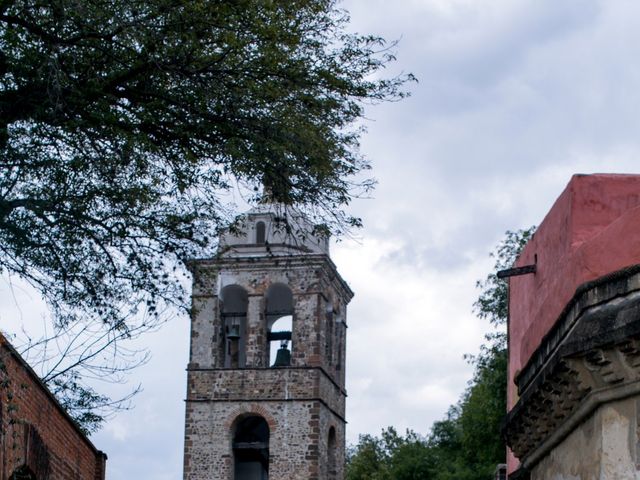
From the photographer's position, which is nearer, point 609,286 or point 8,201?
point 609,286

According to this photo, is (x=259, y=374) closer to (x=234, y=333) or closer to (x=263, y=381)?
(x=263, y=381)

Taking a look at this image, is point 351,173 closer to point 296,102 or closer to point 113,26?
point 296,102

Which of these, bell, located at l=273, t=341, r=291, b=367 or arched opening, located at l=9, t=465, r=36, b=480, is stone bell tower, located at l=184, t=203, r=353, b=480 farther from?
arched opening, located at l=9, t=465, r=36, b=480

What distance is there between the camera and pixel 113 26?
926 centimetres

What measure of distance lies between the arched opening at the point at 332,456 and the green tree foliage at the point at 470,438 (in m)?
3.09

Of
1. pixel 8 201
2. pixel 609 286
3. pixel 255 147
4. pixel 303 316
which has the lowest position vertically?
pixel 609 286

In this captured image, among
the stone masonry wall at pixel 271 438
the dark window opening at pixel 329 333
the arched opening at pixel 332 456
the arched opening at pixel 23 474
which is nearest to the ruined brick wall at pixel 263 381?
the stone masonry wall at pixel 271 438

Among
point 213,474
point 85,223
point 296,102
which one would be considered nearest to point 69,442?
point 85,223

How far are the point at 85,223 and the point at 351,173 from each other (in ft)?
7.71

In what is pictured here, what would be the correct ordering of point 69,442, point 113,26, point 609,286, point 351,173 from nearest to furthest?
point 609,286
point 113,26
point 351,173
point 69,442

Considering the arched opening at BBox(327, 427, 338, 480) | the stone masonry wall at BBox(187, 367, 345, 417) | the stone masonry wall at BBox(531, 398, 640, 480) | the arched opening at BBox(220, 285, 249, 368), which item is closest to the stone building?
the stone masonry wall at BBox(531, 398, 640, 480)

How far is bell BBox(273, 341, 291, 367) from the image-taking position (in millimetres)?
35531

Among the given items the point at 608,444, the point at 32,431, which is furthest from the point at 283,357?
the point at 608,444

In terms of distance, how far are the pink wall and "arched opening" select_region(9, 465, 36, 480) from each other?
A: 470 cm
